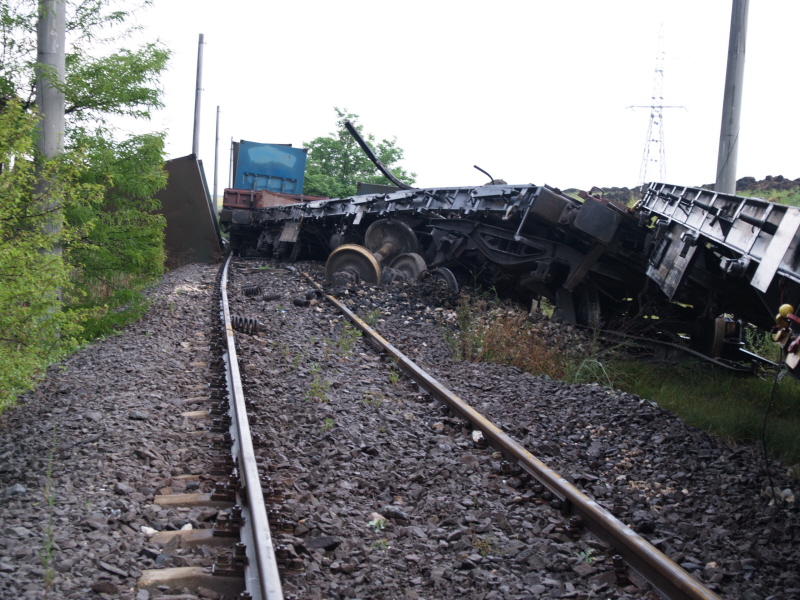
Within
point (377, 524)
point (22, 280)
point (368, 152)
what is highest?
point (368, 152)

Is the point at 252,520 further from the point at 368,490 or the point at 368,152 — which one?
the point at 368,152

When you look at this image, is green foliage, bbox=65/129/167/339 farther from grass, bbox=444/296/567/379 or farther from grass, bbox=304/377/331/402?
grass, bbox=444/296/567/379

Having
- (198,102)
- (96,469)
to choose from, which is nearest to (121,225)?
(96,469)

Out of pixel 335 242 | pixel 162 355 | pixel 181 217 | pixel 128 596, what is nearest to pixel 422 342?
pixel 162 355

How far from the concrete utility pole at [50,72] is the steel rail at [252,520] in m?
4.30

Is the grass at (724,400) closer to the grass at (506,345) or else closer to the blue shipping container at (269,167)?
the grass at (506,345)

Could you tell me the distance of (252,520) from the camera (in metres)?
2.88

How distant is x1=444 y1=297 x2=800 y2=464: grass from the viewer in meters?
5.25

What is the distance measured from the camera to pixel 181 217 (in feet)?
57.7

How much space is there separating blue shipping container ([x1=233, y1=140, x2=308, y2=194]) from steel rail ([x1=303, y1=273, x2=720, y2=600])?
816 inches

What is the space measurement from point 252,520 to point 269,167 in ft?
75.5

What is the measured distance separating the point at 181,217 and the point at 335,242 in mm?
4955

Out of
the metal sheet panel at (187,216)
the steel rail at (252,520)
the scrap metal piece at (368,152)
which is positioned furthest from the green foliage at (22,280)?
the metal sheet panel at (187,216)

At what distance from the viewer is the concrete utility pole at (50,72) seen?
7.08 m
